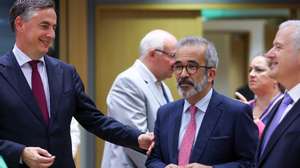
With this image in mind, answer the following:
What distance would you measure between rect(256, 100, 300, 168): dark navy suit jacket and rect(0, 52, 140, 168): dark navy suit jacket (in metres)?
0.91

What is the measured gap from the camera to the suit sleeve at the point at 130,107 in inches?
140

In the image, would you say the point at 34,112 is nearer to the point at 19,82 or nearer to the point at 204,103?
the point at 19,82

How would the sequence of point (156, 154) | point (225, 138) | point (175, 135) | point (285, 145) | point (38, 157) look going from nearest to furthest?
point (285, 145), point (38, 157), point (225, 138), point (175, 135), point (156, 154)

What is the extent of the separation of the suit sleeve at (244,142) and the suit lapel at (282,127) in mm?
218

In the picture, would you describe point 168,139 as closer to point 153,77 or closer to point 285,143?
point 285,143

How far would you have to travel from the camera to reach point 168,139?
2857 mm

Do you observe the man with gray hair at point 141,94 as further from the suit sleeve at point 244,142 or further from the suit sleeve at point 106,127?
the suit sleeve at point 244,142

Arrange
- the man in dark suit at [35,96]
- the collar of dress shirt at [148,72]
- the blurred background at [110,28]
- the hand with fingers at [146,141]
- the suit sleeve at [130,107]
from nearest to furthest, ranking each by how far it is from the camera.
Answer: the man in dark suit at [35,96]
the hand with fingers at [146,141]
the suit sleeve at [130,107]
the collar of dress shirt at [148,72]
the blurred background at [110,28]

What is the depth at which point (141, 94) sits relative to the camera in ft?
11.9

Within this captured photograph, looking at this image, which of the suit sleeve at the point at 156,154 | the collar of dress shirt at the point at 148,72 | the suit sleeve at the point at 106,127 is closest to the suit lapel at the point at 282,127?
the suit sleeve at the point at 156,154

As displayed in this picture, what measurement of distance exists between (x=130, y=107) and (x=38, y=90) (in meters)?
0.84

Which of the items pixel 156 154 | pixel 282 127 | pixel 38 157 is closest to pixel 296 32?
pixel 282 127

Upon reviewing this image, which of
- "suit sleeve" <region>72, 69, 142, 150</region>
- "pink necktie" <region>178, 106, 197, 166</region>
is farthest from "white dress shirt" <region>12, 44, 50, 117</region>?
"pink necktie" <region>178, 106, 197, 166</region>

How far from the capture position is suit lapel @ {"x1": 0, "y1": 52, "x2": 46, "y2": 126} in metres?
2.77
